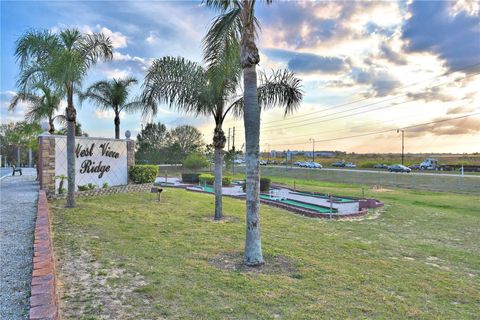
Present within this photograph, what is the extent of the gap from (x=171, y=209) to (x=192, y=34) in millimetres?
5928

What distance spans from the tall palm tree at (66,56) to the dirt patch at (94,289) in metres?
5.94

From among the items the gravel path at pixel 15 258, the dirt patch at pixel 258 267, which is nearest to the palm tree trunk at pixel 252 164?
the dirt patch at pixel 258 267

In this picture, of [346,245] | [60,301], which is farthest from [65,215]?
[346,245]

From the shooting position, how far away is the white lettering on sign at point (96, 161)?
537 inches

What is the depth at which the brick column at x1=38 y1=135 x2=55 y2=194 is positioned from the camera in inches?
513

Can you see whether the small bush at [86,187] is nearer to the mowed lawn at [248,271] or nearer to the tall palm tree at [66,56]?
the tall palm tree at [66,56]

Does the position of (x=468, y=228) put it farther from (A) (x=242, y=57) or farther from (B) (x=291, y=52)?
(A) (x=242, y=57)

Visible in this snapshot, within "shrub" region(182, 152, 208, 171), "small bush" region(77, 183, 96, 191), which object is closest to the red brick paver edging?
"small bush" region(77, 183, 96, 191)

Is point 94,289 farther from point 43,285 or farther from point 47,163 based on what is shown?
point 47,163

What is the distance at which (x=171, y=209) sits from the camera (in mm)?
11570

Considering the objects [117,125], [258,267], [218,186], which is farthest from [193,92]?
[117,125]

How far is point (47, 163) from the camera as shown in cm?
1320

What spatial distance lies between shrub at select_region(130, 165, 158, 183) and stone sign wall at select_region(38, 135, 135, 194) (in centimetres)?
32

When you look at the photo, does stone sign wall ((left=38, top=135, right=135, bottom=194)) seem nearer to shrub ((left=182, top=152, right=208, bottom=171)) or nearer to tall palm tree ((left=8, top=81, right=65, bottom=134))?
tall palm tree ((left=8, top=81, right=65, bottom=134))
